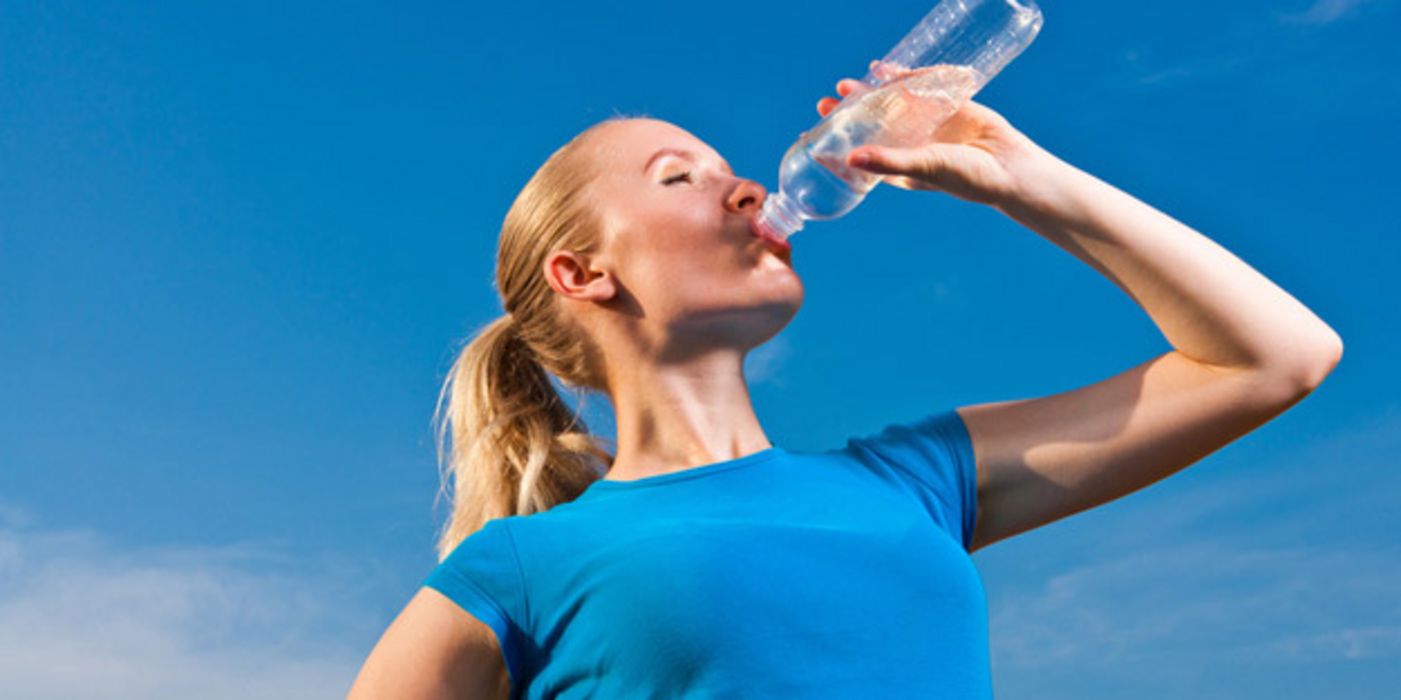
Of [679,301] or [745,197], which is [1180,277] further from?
[679,301]

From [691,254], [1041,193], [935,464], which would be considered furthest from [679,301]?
[1041,193]

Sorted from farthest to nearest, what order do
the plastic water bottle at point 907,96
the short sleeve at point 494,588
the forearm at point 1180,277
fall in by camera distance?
1. the plastic water bottle at point 907,96
2. the forearm at point 1180,277
3. the short sleeve at point 494,588

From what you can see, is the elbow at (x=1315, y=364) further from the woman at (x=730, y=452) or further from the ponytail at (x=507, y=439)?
the ponytail at (x=507, y=439)

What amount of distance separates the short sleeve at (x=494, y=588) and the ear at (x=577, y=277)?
2.36ft

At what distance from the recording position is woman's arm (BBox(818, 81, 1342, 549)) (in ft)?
10.5

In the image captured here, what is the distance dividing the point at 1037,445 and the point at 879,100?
3.44ft

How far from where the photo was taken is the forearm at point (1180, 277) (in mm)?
3199

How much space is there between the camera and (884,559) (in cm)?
288

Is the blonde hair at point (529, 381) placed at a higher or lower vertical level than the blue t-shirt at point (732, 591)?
higher

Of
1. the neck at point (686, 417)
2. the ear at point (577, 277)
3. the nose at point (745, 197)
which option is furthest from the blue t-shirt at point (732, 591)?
the nose at point (745, 197)

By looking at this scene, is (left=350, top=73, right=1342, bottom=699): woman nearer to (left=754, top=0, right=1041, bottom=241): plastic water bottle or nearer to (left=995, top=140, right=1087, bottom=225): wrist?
(left=995, top=140, right=1087, bottom=225): wrist

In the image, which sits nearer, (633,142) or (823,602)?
(823,602)

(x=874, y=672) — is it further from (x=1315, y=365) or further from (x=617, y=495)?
(x=1315, y=365)

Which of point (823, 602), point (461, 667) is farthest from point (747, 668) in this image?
point (461, 667)
